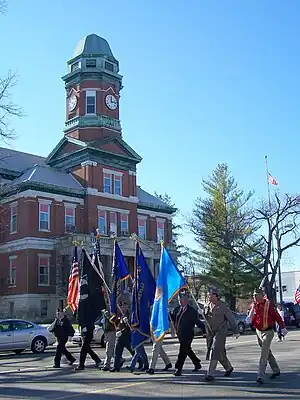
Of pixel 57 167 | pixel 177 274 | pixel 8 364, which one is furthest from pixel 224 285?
pixel 177 274

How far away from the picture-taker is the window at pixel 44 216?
49906 mm

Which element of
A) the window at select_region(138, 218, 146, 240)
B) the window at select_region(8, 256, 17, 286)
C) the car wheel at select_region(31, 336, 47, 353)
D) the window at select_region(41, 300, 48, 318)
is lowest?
the car wheel at select_region(31, 336, 47, 353)

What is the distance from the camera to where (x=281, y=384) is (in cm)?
1122

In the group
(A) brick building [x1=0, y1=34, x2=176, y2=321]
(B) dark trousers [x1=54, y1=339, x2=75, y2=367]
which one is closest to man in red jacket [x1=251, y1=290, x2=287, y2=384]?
(B) dark trousers [x1=54, y1=339, x2=75, y2=367]

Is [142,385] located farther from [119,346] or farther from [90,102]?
[90,102]

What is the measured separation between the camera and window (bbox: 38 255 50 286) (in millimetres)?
49125

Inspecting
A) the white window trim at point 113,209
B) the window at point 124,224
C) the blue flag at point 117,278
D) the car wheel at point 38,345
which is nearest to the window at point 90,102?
the white window trim at point 113,209

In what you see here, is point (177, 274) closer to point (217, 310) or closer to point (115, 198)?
point (217, 310)

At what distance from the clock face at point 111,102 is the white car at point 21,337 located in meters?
36.9

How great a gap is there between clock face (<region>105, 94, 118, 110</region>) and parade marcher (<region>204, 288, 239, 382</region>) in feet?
153

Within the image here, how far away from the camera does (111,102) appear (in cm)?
5784

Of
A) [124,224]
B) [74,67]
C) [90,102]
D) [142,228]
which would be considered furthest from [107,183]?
[74,67]

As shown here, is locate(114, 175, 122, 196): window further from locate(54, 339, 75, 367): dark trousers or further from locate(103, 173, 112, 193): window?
locate(54, 339, 75, 367): dark trousers

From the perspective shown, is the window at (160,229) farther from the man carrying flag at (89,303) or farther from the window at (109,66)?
the man carrying flag at (89,303)
